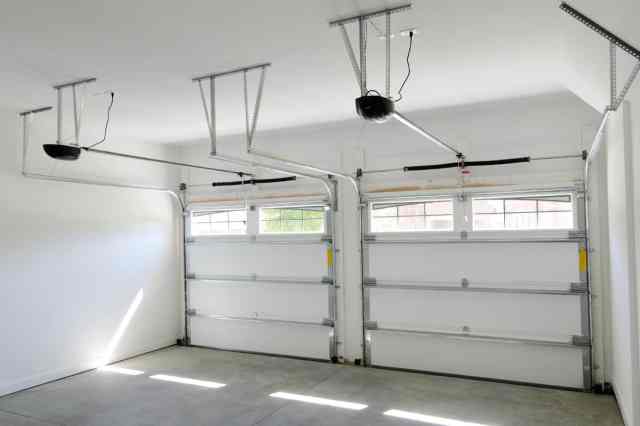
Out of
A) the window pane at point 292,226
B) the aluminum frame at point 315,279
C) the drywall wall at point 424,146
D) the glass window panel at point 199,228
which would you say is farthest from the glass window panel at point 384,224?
the glass window panel at point 199,228

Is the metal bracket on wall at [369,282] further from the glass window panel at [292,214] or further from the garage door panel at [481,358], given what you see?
the glass window panel at [292,214]

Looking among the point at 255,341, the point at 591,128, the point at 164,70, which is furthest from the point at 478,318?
the point at 164,70

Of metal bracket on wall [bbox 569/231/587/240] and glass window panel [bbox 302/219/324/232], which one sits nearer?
metal bracket on wall [bbox 569/231/587/240]

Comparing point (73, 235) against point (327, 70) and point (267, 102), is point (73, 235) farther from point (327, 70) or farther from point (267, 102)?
point (327, 70)

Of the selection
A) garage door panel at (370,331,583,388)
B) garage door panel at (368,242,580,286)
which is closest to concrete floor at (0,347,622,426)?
garage door panel at (370,331,583,388)

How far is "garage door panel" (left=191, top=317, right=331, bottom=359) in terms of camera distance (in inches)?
244

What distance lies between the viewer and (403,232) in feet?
18.7

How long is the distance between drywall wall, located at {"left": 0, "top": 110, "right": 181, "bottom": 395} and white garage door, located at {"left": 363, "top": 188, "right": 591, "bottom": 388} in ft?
9.91

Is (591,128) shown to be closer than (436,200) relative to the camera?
Yes

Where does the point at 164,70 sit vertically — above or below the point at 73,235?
above

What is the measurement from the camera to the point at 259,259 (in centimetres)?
657

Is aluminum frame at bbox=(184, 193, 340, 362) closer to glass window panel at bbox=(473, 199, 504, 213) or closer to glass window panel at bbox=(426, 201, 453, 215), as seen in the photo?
glass window panel at bbox=(426, 201, 453, 215)

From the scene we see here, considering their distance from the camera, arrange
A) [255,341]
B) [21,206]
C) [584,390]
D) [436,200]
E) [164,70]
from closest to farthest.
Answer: [164,70] < [584,390] < [21,206] < [436,200] < [255,341]

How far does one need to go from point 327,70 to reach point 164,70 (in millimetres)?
1276
